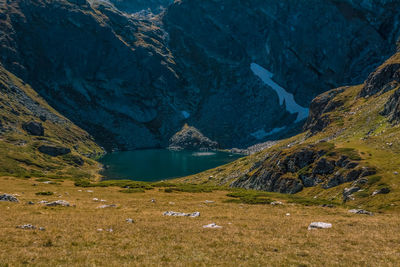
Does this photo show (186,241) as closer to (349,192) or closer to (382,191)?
(382,191)

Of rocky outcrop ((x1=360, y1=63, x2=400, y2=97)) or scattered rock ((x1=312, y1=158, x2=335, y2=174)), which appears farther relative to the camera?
rocky outcrop ((x1=360, y1=63, x2=400, y2=97))

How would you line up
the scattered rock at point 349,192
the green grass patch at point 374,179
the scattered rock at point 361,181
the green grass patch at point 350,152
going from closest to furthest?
1. the scattered rock at point 349,192
2. the green grass patch at point 374,179
3. the scattered rock at point 361,181
4. the green grass patch at point 350,152

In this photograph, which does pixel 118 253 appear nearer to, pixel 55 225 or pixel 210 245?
pixel 210 245

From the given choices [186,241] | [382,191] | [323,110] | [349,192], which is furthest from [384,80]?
[186,241]

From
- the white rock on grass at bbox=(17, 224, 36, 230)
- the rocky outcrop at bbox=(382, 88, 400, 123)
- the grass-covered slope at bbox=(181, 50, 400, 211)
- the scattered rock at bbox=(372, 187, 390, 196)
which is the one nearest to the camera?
the white rock on grass at bbox=(17, 224, 36, 230)

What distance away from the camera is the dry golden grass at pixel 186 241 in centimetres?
1702

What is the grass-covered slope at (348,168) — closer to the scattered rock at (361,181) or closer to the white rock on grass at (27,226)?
the scattered rock at (361,181)

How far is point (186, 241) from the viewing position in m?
21.1

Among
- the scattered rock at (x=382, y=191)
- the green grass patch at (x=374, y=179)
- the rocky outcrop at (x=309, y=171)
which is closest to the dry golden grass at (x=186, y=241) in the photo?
the scattered rock at (x=382, y=191)

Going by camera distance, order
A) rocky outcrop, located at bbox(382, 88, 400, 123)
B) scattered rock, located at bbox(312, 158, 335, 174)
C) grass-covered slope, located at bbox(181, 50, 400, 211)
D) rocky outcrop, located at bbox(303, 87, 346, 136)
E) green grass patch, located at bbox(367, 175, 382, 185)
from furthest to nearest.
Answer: rocky outcrop, located at bbox(303, 87, 346, 136) < rocky outcrop, located at bbox(382, 88, 400, 123) < scattered rock, located at bbox(312, 158, 335, 174) < green grass patch, located at bbox(367, 175, 382, 185) < grass-covered slope, located at bbox(181, 50, 400, 211)

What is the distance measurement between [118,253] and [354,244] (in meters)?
15.3

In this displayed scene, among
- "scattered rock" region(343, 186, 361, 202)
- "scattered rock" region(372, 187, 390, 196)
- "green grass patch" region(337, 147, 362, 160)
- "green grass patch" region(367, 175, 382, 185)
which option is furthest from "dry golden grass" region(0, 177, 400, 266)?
"green grass patch" region(337, 147, 362, 160)

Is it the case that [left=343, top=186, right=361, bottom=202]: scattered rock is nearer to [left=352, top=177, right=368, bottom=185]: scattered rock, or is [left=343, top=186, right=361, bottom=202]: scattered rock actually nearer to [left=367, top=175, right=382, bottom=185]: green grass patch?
[left=352, top=177, right=368, bottom=185]: scattered rock

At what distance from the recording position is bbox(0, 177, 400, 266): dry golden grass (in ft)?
55.8
